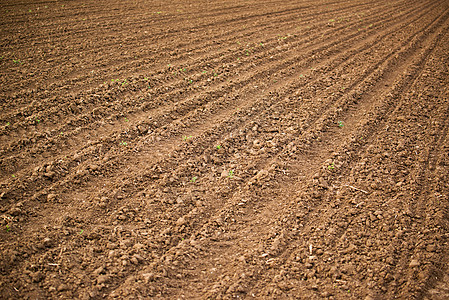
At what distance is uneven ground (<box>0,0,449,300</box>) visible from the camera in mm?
3041

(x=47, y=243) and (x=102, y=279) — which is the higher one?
(x=47, y=243)

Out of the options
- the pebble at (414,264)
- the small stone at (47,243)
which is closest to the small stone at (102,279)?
the small stone at (47,243)

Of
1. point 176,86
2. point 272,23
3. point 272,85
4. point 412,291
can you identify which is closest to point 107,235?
point 412,291

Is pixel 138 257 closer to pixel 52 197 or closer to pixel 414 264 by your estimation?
pixel 52 197

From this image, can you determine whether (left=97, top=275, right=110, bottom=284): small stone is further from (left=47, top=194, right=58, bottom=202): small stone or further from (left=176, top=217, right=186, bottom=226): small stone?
(left=47, top=194, right=58, bottom=202): small stone

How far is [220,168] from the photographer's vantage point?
14.4 ft

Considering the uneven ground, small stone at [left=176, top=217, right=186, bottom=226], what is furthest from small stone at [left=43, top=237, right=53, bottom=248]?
small stone at [left=176, top=217, right=186, bottom=226]

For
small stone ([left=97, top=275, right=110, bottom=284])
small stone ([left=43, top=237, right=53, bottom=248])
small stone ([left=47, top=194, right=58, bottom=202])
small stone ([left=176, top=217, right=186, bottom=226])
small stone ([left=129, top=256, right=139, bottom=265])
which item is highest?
small stone ([left=47, top=194, right=58, bottom=202])

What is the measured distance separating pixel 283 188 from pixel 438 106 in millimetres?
3913

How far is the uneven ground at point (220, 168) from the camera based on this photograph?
304 centimetres

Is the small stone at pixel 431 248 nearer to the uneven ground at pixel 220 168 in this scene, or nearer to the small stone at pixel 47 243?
the uneven ground at pixel 220 168

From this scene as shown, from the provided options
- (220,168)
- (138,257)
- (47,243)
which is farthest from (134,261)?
(220,168)

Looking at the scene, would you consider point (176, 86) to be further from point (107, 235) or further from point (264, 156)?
point (107, 235)

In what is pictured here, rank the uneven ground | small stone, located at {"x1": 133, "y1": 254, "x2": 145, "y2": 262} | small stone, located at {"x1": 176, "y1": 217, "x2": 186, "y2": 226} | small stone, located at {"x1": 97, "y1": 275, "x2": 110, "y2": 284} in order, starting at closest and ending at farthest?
small stone, located at {"x1": 97, "y1": 275, "x2": 110, "y2": 284}, the uneven ground, small stone, located at {"x1": 133, "y1": 254, "x2": 145, "y2": 262}, small stone, located at {"x1": 176, "y1": 217, "x2": 186, "y2": 226}
